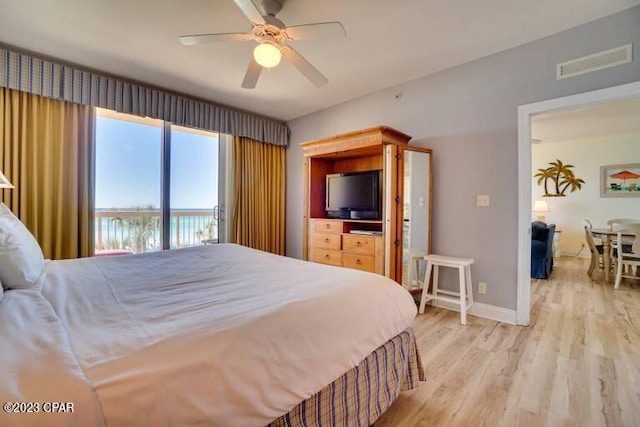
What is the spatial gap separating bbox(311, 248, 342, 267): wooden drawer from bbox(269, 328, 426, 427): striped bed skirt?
190 cm

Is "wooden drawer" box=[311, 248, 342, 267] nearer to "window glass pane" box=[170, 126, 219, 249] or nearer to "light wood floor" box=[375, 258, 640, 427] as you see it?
"light wood floor" box=[375, 258, 640, 427]

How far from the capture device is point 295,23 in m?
2.29

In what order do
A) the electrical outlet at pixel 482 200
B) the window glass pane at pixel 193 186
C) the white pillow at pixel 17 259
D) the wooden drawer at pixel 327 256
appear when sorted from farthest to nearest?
the window glass pane at pixel 193 186 → the wooden drawer at pixel 327 256 → the electrical outlet at pixel 482 200 → the white pillow at pixel 17 259

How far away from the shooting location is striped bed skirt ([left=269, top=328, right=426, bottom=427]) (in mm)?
1033

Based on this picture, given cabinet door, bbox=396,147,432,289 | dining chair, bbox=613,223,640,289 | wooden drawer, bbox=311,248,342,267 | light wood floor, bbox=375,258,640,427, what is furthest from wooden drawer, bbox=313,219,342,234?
dining chair, bbox=613,223,640,289

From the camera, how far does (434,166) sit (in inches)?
123

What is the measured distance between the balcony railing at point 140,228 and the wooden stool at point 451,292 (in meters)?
3.03

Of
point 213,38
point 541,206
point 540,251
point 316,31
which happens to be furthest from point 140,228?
point 541,206

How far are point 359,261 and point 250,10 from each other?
97.1 inches

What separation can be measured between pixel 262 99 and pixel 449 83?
229 cm

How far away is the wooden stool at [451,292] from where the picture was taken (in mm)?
2627

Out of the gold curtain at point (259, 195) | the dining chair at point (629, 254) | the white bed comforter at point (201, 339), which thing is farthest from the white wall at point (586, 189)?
the white bed comforter at point (201, 339)

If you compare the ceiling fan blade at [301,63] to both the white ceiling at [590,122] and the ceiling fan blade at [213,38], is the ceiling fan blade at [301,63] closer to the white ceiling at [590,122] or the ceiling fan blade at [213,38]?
the ceiling fan blade at [213,38]

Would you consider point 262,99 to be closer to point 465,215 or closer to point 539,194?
point 465,215
